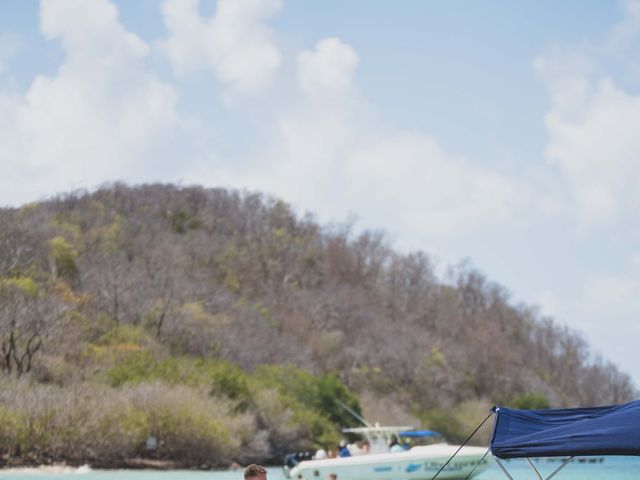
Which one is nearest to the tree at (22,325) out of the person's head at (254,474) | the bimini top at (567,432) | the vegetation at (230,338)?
the vegetation at (230,338)

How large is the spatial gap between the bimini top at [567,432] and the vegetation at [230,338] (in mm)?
27223

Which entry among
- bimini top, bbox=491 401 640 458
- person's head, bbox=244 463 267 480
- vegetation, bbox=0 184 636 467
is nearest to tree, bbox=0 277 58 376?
vegetation, bbox=0 184 636 467

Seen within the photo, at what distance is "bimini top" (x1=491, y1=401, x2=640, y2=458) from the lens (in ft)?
34.8

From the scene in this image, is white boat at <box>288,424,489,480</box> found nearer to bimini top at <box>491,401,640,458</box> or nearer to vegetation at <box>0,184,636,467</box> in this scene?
vegetation at <box>0,184,636,467</box>

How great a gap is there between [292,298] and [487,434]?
25.9 meters

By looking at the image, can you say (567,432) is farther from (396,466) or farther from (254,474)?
(396,466)

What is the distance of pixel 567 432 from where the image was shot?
36.9 ft

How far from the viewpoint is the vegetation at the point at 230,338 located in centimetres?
4016

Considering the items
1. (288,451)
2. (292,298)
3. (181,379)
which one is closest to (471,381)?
(292,298)

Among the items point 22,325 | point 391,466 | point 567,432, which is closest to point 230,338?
point 22,325

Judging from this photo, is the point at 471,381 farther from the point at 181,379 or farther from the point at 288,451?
the point at 181,379

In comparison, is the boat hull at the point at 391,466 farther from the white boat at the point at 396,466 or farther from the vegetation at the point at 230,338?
the vegetation at the point at 230,338

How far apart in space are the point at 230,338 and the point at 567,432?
50.8 meters

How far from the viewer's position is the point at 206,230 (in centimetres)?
10856
